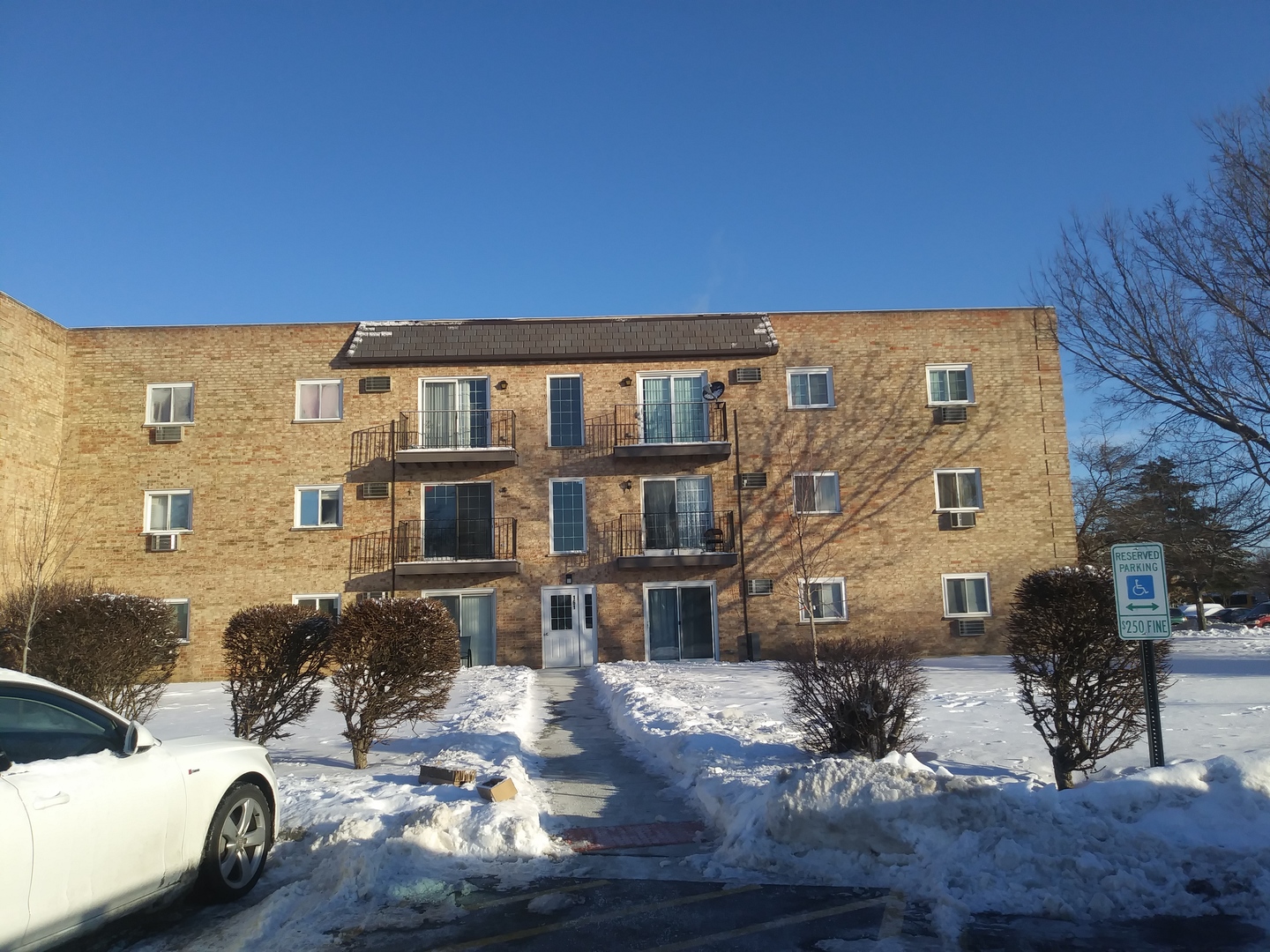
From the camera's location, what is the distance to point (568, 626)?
2366 centimetres

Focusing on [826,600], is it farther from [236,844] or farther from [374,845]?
[236,844]

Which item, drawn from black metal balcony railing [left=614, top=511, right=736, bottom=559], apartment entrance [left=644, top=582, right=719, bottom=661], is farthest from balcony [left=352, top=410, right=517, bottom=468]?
apartment entrance [left=644, top=582, right=719, bottom=661]

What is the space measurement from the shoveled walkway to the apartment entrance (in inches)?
424

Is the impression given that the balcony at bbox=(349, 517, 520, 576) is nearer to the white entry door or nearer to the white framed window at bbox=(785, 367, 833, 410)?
the white entry door

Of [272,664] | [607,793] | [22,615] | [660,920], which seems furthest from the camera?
[22,615]

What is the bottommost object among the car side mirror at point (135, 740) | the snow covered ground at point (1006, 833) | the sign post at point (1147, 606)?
the snow covered ground at point (1006, 833)

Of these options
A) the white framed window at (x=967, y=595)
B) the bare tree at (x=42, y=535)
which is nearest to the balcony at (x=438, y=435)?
the bare tree at (x=42, y=535)

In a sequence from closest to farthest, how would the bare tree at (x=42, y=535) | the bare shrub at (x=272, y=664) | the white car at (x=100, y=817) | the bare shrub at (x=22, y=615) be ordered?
the white car at (x=100, y=817)
the bare shrub at (x=272, y=664)
the bare shrub at (x=22, y=615)
the bare tree at (x=42, y=535)

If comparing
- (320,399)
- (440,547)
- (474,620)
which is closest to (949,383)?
(474,620)

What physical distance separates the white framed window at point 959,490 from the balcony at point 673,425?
18.7ft

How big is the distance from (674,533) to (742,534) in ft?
5.80

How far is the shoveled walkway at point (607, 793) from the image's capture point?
6883 mm

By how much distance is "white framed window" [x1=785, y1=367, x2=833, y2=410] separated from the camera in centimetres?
2458

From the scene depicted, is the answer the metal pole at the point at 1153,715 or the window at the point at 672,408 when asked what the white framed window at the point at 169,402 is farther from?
the metal pole at the point at 1153,715
